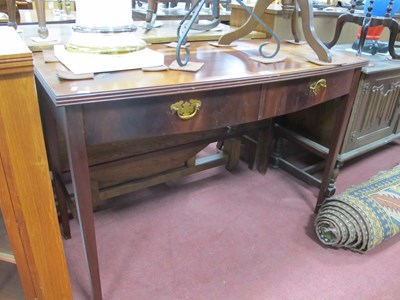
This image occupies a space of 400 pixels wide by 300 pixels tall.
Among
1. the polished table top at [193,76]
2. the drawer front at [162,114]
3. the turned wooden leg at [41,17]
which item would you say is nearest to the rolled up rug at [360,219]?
the polished table top at [193,76]

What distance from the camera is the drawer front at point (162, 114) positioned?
885mm

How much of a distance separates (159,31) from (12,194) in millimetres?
1029

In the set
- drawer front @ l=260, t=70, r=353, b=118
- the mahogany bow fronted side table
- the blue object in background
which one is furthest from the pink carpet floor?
the blue object in background

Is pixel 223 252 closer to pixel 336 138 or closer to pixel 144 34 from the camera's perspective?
pixel 336 138

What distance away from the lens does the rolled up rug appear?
1.46m

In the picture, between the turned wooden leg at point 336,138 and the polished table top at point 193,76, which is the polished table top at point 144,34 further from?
the turned wooden leg at point 336,138

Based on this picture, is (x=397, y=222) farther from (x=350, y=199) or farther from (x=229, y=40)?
(x=229, y=40)

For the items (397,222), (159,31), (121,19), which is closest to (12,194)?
(121,19)

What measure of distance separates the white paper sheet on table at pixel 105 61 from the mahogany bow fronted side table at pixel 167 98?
0.03m

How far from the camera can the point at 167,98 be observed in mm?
951

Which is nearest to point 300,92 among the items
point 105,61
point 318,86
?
point 318,86

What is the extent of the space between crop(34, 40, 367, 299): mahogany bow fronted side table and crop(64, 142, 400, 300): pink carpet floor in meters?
0.27

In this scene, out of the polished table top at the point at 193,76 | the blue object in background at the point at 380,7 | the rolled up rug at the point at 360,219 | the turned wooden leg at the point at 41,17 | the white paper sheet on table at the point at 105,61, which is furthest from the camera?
the blue object in background at the point at 380,7

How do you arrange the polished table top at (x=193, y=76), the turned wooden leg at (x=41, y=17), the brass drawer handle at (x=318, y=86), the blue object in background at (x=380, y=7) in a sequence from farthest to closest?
the blue object in background at (x=380, y=7) < the brass drawer handle at (x=318, y=86) < the turned wooden leg at (x=41, y=17) < the polished table top at (x=193, y=76)
